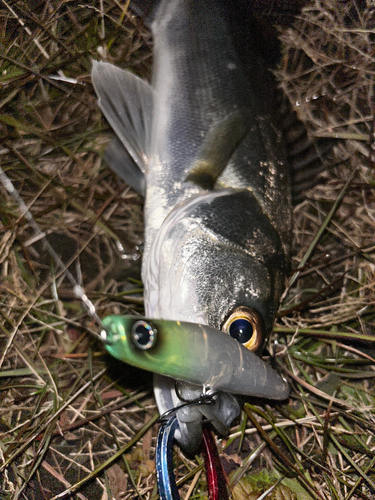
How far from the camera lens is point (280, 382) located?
1908 mm

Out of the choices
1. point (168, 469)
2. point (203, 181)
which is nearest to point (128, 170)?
point (203, 181)

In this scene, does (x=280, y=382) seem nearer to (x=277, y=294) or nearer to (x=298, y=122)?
(x=277, y=294)

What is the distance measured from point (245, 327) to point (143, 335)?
A: 0.72m

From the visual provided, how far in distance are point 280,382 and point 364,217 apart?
1540 mm

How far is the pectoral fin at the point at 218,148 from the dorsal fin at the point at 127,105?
431mm

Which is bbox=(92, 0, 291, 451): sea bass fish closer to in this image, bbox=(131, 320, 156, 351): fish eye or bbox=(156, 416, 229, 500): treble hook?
bbox=(156, 416, 229, 500): treble hook

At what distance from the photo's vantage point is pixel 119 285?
2.65m

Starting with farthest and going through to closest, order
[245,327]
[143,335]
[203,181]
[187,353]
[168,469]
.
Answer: [203,181]
[168,469]
[245,327]
[187,353]
[143,335]

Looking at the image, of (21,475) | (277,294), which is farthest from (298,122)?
(21,475)

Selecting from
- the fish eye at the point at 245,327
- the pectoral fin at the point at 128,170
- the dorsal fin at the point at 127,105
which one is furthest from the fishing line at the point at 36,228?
the fish eye at the point at 245,327

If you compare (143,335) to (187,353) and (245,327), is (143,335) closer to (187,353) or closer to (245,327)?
(187,353)

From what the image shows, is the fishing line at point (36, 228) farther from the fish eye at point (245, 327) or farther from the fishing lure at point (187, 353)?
the fishing lure at point (187, 353)

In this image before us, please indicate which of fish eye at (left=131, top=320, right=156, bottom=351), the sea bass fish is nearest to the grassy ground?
the sea bass fish

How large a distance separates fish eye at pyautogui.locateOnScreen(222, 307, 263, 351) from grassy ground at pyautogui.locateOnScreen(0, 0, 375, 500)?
63 centimetres
